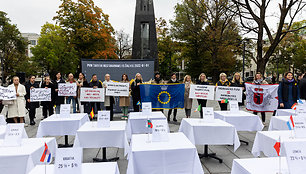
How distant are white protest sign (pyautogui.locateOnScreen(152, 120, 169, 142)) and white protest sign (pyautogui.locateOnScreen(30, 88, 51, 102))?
662 cm

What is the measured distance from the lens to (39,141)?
3896 millimetres

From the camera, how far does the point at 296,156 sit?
A: 2.43 m

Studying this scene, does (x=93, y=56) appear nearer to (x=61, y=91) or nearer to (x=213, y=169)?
(x=61, y=91)

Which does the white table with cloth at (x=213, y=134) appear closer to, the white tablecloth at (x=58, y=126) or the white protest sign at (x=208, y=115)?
the white protest sign at (x=208, y=115)

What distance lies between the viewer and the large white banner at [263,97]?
26.8ft

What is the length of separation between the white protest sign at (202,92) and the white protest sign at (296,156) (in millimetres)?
5539

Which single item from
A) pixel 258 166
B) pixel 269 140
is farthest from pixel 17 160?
pixel 269 140

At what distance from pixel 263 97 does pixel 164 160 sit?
6.38m

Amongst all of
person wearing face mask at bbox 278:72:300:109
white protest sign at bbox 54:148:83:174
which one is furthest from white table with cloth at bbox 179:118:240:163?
person wearing face mask at bbox 278:72:300:109

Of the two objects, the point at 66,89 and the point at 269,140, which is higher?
the point at 66,89

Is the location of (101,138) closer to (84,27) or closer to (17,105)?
(17,105)

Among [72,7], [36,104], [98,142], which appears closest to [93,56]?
[72,7]

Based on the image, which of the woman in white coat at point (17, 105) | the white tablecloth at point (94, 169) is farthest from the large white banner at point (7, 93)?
the white tablecloth at point (94, 169)

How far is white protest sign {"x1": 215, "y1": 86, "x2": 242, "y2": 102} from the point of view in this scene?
7.51 meters
